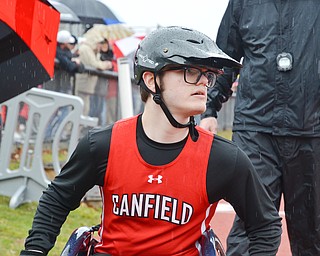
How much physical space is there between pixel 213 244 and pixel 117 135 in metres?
0.66

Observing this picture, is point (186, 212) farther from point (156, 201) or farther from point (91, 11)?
point (91, 11)

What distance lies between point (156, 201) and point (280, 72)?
1.81 m

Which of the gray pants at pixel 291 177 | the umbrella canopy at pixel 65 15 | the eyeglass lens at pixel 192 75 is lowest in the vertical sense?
the umbrella canopy at pixel 65 15

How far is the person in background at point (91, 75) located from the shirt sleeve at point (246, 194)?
962 cm

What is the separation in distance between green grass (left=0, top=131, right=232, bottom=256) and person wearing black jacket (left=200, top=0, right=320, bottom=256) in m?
2.25

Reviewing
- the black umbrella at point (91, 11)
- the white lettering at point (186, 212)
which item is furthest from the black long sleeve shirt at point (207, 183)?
the black umbrella at point (91, 11)

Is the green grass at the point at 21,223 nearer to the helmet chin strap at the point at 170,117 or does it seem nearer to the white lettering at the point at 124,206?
the white lettering at the point at 124,206

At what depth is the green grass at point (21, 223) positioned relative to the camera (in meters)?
6.87

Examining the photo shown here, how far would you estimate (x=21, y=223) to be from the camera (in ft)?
25.6

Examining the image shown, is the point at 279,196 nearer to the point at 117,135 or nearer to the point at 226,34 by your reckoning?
the point at 226,34

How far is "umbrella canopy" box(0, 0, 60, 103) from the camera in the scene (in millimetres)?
5531

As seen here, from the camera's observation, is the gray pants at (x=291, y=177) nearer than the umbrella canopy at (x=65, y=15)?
Yes

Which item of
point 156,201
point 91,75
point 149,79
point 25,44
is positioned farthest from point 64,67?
point 156,201

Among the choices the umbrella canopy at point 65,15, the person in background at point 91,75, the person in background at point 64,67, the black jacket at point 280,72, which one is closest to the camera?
the black jacket at point 280,72
